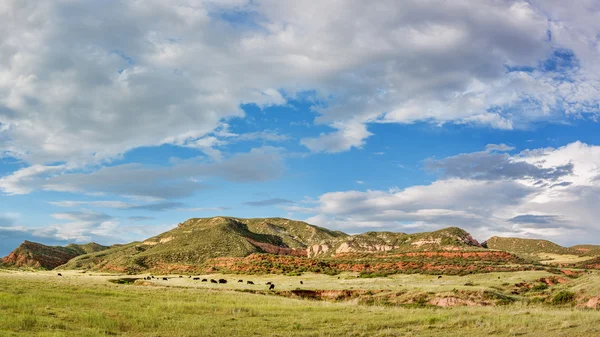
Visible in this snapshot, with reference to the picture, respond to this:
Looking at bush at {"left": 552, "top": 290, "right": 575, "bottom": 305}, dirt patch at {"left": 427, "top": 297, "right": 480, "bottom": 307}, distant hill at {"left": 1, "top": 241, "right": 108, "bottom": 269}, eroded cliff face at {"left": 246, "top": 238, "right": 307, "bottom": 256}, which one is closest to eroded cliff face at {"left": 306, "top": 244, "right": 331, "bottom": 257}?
eroded cliff face at {"left": 246, "top": 238, "right": 307, "bottom": 256}

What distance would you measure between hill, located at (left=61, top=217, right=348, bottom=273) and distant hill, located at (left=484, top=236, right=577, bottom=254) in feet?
203

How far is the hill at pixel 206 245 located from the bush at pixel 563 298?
75.7 m

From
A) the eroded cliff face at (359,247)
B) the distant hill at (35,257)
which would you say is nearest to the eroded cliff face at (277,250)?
the eroded cliff face at (359,247)

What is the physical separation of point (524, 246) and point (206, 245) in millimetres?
118327

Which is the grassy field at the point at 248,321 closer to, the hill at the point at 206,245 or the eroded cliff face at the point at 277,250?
the hill at the point at 206,245

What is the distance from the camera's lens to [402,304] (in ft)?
119

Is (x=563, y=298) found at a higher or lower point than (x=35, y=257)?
higher

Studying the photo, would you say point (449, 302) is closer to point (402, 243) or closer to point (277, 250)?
point (402, 243)

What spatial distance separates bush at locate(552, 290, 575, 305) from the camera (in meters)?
35.1

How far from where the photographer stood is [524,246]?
16112cm

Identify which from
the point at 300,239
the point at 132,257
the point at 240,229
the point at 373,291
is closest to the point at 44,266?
the point at 132,257

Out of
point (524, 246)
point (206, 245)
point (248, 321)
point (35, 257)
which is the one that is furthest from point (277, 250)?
point (248, 321)

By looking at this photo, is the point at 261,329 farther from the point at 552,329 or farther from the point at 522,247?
the point at 522,247

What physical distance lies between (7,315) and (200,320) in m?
9.09
